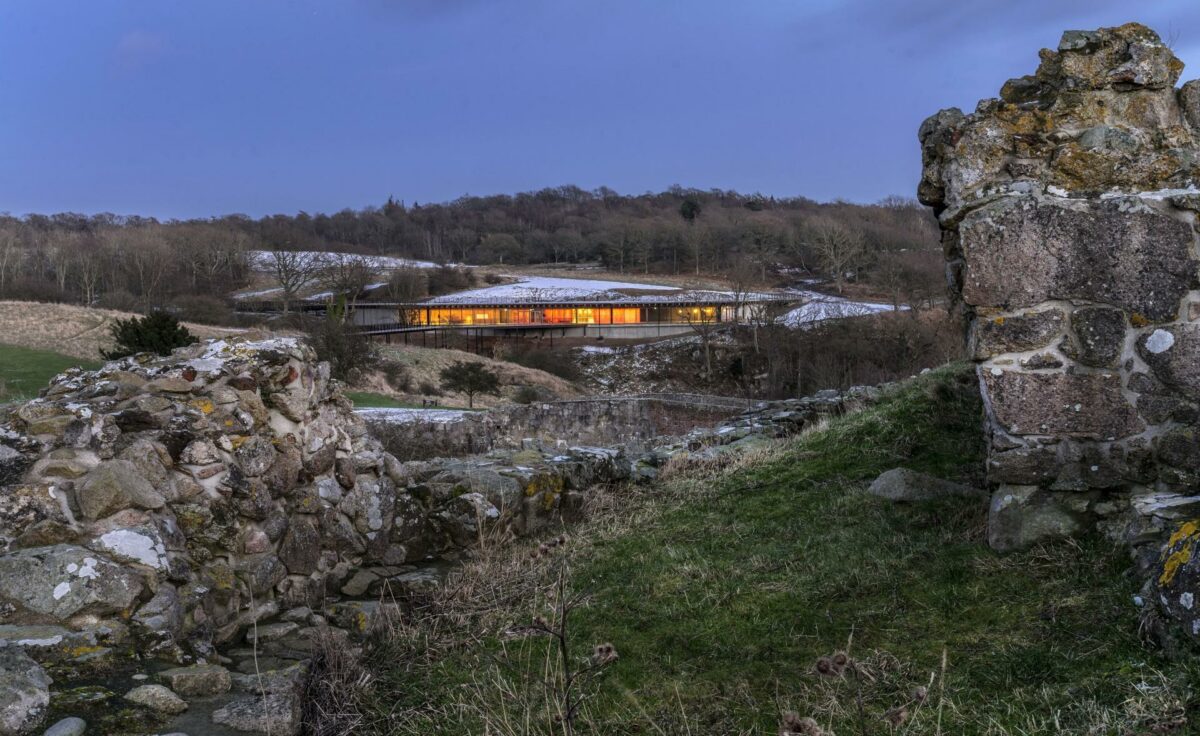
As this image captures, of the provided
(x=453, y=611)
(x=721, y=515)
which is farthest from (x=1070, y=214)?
(x=453, y=611)

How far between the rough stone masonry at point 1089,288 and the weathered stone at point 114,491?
16.4 ft

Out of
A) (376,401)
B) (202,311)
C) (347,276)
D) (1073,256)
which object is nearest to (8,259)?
(202,311)

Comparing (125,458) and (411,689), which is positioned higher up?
→ (125,458)

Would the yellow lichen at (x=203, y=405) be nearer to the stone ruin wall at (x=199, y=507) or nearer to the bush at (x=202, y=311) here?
the stone ruin wall at (x=199, y=507)

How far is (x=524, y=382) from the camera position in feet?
134

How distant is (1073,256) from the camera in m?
4.89

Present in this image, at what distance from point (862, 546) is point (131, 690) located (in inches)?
167

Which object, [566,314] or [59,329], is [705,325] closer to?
[566,314]

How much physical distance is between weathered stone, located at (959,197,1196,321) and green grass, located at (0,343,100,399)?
71.6 feet

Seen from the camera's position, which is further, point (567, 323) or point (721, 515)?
point (567, 323)

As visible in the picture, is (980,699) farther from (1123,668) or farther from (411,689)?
(411,689)

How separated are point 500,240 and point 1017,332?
376 feet

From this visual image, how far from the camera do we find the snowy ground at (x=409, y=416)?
772 inches

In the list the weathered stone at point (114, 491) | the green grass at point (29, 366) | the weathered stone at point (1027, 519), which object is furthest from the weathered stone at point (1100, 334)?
the green grass at point (29, 366)
